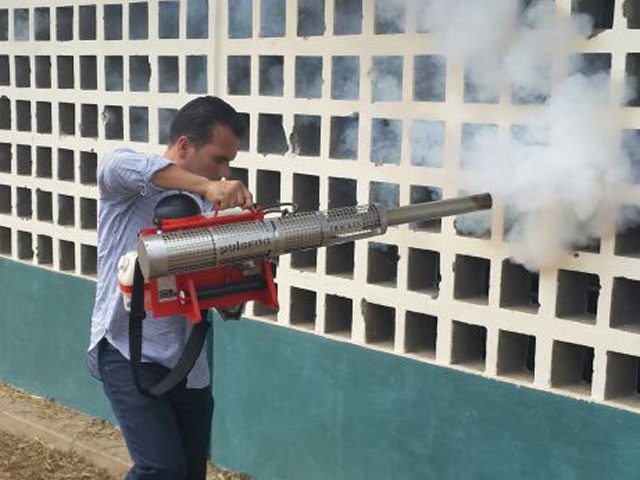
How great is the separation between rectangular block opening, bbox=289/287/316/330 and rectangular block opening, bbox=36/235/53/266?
1970 millimetres

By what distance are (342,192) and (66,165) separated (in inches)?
80.8

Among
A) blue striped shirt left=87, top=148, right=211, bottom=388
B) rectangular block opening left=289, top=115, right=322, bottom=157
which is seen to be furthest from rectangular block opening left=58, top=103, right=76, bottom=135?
blue striped shirt left=87, top=148, right=211, bottom=388

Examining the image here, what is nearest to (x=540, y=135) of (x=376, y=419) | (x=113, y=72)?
(x=376, y=419)

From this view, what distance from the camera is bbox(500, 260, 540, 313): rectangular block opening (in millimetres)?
3979

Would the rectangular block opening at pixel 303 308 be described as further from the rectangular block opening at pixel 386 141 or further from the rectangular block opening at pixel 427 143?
the rectangular block opening at pixel 427 143

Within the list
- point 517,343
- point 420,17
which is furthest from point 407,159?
point 517,343

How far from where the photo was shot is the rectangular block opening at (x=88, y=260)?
590 centimetres

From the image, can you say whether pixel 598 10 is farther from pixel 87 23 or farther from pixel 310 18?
pixel 87 23

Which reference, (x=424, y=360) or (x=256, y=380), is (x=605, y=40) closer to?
(x=424, y=360)

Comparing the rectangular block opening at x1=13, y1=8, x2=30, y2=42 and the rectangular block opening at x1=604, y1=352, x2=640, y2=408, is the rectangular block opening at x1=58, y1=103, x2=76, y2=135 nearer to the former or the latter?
the rectangular block opening at x1=13, y1=8, x2=30, y2=42

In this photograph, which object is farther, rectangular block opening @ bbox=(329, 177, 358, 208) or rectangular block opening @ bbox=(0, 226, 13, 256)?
rectangular block opening @ bbox=(0, 226, 13, 256)

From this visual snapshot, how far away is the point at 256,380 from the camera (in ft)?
16.4

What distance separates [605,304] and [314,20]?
5.61ft

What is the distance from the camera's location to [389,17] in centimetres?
425
